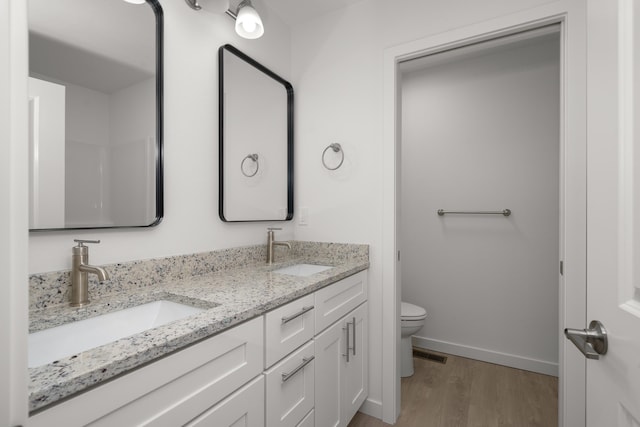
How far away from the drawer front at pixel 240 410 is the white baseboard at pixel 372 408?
1019 mm

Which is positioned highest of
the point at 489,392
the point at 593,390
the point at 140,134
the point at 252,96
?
the point at 252,96

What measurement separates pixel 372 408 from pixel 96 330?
4.96 ft

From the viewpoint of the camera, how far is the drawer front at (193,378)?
2.08ft

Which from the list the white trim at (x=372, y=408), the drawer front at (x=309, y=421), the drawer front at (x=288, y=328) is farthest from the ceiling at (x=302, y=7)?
the white trim at (x=372, y=408)

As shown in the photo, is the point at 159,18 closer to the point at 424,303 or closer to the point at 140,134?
the point at 140,134

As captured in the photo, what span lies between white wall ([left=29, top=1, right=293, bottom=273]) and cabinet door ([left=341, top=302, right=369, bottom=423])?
0.78m

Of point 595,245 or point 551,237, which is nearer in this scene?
point 595,245

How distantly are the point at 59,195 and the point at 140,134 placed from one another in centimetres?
36

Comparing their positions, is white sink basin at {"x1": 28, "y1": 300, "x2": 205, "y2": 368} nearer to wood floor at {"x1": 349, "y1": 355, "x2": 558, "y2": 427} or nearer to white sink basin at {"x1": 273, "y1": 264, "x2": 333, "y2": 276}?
white sink basin at {"x1": 273, "y1": 264, "x2": 333, "y2": 276}

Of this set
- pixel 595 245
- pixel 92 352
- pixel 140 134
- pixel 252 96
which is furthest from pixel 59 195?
pixel 595 245

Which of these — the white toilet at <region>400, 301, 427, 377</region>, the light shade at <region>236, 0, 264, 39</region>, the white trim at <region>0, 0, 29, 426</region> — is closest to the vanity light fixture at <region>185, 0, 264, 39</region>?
the light shade at <region>236, 0, 264, 39</region>

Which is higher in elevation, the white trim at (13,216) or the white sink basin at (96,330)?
the white trim at (13,216)

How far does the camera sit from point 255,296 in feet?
3.41

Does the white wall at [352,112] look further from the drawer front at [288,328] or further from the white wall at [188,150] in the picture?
the drawer front at [288,328]
